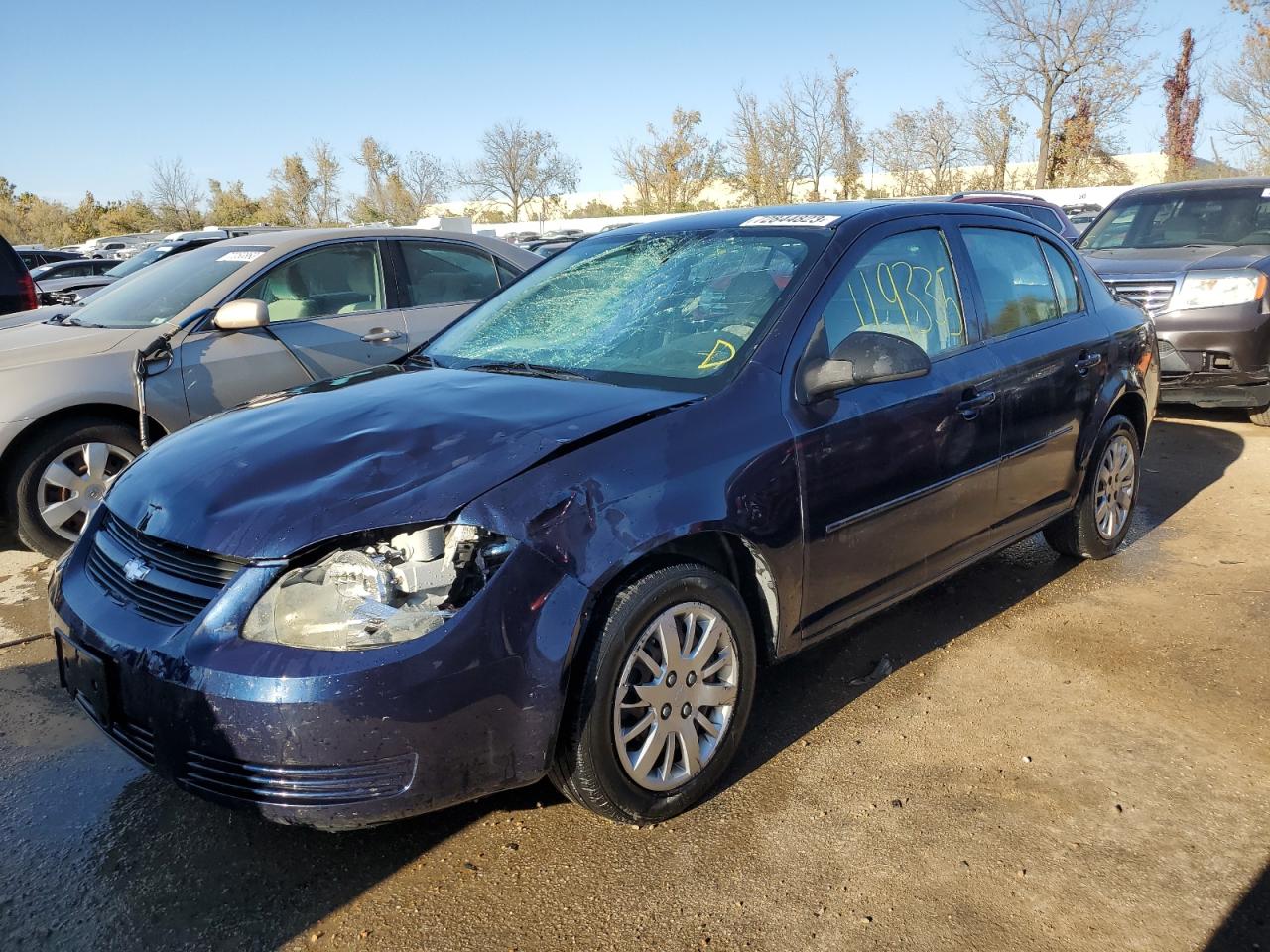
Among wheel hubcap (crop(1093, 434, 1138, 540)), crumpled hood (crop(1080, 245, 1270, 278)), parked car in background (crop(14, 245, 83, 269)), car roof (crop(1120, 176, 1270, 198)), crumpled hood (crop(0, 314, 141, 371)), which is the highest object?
parked car in background (crop(14, 245, 83, 269))

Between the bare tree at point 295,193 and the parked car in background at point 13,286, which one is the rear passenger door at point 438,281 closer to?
the parked car in background at point 13,286

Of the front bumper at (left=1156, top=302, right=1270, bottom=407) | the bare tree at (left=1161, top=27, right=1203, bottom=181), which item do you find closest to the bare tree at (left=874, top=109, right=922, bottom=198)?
the bare tree at (left=1161, top=27, right=1203, bottom=181)

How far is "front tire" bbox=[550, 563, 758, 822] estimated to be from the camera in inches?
96.9

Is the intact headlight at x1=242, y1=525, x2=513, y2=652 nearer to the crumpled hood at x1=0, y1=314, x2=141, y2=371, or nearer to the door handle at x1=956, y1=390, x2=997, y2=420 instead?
the door handle at x1=956, y1=390, x2=997, y2=420

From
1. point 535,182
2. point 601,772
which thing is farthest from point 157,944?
point 535,182

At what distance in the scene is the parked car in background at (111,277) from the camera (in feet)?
22.2

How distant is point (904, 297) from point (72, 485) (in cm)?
415

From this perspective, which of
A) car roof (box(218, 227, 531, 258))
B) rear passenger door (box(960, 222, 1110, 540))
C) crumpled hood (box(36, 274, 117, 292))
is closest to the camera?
rear passenger door (box(960, 222, 1110, 540))

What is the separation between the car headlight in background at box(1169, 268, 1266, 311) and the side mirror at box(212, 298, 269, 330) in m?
6.57

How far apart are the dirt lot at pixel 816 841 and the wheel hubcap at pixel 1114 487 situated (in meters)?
0.97

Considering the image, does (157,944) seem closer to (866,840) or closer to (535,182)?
(866,840)

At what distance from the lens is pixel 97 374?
4922 mm

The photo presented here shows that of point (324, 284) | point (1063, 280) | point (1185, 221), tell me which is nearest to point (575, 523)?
point (1063, 280)

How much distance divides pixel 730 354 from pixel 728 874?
1501 mm
